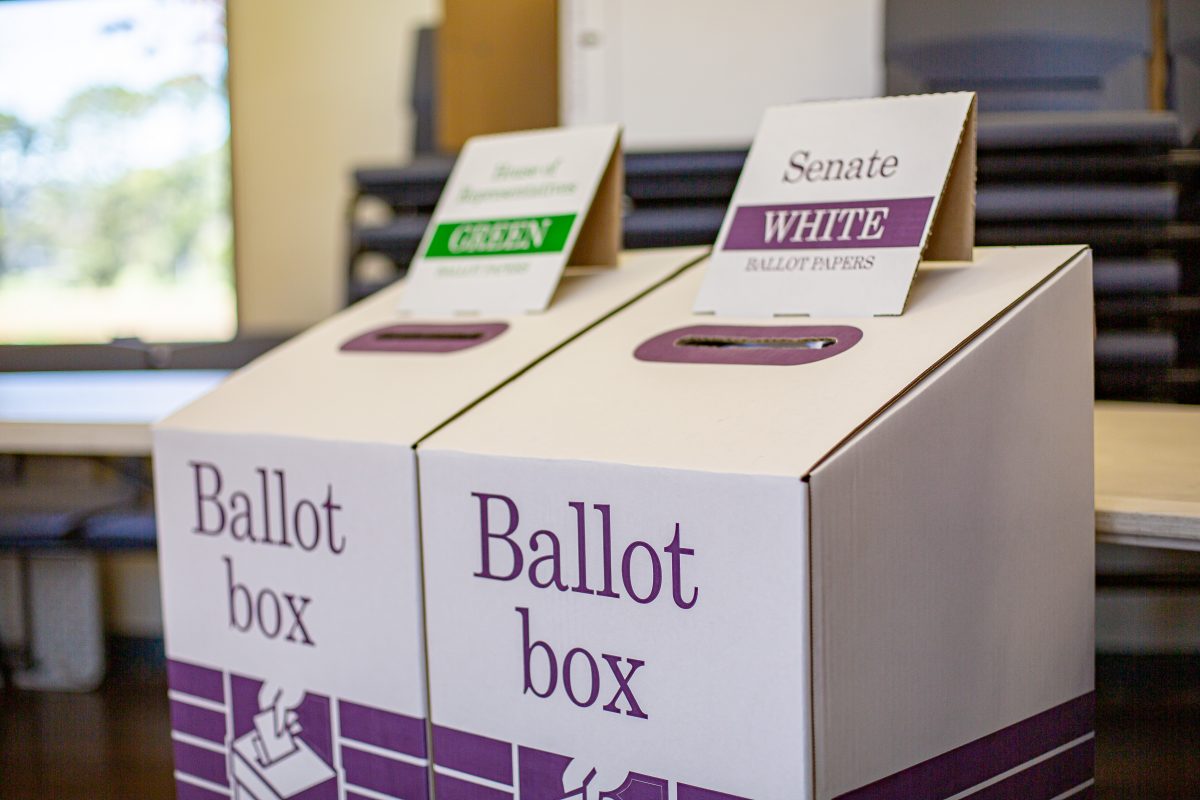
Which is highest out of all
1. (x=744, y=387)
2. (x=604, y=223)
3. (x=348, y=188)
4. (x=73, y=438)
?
(x=348, y=188)

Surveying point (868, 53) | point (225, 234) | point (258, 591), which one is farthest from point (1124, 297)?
point (225, 234)

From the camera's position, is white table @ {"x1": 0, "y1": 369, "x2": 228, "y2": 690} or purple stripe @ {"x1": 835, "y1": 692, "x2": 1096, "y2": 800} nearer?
purple stripe @ {"x1": 835, "y1": 692, "x2": 1096, "y2": 800}

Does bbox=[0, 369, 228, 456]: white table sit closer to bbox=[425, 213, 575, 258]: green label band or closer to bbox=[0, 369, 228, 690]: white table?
bbox=[0, 369, 228, 690]: white table

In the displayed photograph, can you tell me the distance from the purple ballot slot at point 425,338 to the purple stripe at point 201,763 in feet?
1.08

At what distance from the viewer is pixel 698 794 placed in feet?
1.95

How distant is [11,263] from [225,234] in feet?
1.08

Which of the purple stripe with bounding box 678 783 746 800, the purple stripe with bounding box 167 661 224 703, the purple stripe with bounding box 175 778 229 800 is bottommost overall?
the purple stripe with bounding box 175 778 229 800

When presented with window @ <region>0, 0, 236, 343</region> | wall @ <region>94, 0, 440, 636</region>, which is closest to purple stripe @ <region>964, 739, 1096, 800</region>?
window @ <region>0, 0, 236, 343</region>

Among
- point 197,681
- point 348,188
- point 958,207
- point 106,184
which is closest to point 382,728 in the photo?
point 197,681

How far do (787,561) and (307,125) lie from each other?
1952 mm

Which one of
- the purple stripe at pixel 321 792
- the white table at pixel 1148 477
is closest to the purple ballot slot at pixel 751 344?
the white table at pixel 1148 477

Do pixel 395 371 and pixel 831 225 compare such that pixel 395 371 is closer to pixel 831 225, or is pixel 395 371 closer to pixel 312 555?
pixel 312 555

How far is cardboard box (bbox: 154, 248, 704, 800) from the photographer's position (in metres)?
0.73

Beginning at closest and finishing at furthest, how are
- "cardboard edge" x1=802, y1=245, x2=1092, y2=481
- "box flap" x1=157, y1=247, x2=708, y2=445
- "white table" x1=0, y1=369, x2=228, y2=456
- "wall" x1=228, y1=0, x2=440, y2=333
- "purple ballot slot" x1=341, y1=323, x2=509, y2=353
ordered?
"cardboard edge" x1=802, y1=245, x2=1092, y2=481, "box flap" x1=157, y1=247, x2=708, y2=445, "purple ballot slot" x1=341, y1=323, x2=509, y2=353, "white table" x1=0, y1=369, x2=228, y2=456, "wall" x1=228, y1=0, x2=440, y2=333
